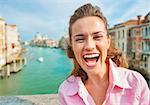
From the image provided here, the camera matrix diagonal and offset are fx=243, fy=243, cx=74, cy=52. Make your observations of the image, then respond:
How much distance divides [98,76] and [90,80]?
0.04 m

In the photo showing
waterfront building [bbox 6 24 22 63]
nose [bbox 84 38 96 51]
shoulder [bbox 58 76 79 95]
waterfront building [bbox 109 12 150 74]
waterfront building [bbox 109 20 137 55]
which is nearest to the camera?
nose [bbox 84 38 96 51]

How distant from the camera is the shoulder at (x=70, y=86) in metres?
0.74

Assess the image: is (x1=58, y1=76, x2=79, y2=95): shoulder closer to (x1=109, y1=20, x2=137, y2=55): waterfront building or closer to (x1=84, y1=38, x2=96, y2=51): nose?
(x1=84, y1=38, x2=96, y2=51): nose

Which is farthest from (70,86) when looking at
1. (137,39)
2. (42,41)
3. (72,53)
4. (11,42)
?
(42,41)

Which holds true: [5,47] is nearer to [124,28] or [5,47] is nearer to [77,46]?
[124,28]

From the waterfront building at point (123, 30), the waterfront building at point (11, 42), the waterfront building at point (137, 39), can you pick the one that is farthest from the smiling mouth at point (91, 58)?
the waterfront building at point (11, 42)

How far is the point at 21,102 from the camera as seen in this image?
3.91 feet

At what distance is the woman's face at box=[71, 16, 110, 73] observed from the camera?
64 cm

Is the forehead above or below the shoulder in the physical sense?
above

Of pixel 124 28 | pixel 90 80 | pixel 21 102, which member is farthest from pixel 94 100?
pixel 124 28

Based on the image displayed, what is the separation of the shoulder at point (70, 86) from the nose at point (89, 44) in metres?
0.16

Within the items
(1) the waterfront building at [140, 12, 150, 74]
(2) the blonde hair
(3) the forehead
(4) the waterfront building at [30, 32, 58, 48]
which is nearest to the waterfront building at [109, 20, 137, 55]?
(1) the waterfront building at [140, 12, 150, 74]

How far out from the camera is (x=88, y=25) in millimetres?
652

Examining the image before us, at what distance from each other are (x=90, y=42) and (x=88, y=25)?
49mm
